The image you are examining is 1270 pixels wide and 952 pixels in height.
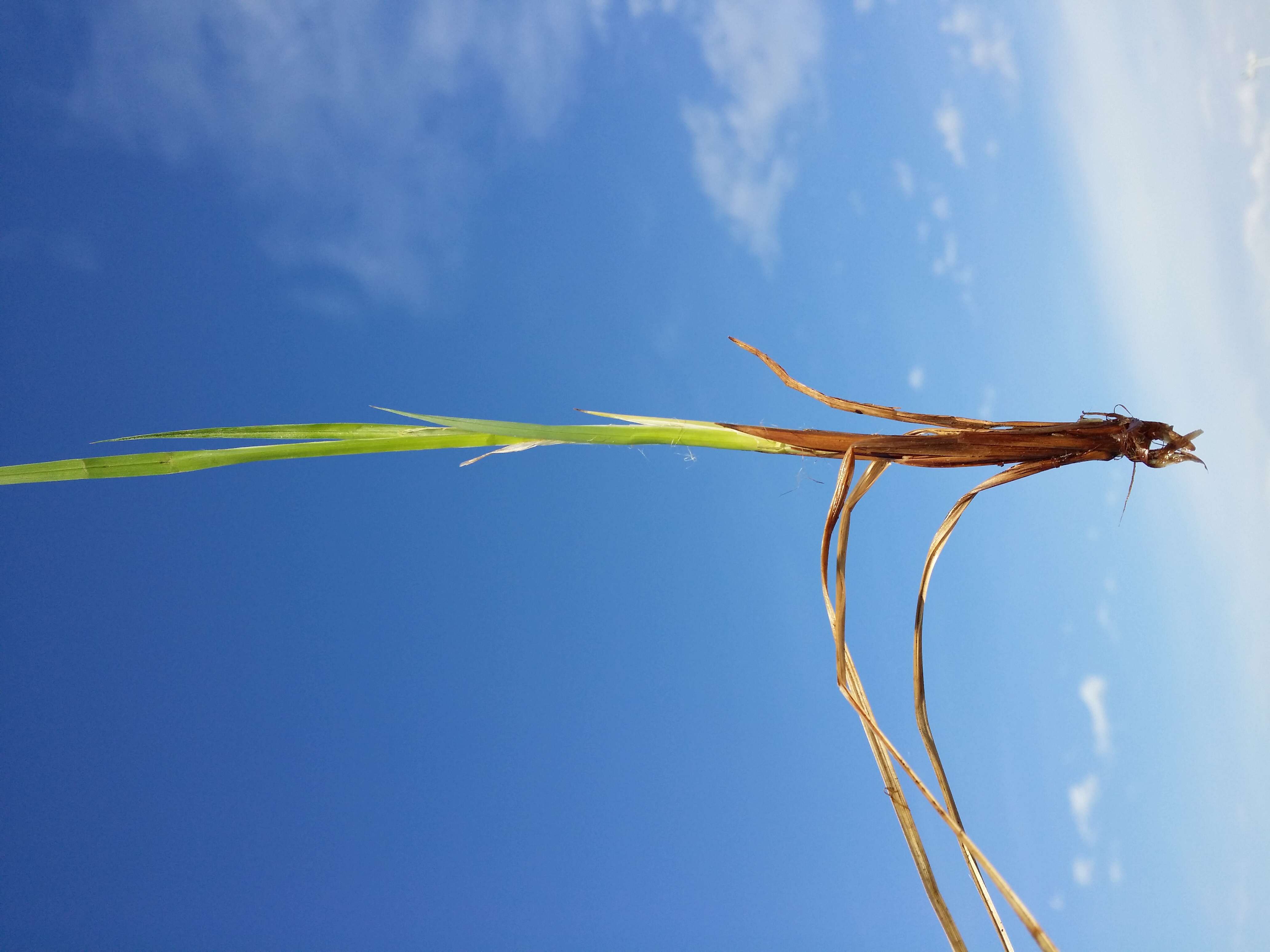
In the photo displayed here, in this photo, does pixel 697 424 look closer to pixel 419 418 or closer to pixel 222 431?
pixel 419 418

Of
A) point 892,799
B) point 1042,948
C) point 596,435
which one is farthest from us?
point 892,799

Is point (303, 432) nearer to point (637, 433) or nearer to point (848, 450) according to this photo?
point (637, 433)

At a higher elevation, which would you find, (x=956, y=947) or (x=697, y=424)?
(x=697, y=424)

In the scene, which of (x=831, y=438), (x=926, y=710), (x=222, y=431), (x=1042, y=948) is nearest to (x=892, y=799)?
(x=926, y=710)

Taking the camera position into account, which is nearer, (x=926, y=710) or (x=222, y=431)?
(x=222, y=431)

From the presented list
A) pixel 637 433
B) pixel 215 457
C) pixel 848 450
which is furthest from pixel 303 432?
pixel 848 450

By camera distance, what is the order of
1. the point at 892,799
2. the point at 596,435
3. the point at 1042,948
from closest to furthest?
the point at 1042,948, the point at 596,435, the point at 892,799

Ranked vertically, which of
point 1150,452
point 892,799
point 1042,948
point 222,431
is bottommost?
point 1042,948

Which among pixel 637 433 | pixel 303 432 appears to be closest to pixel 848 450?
pixel 637 433
